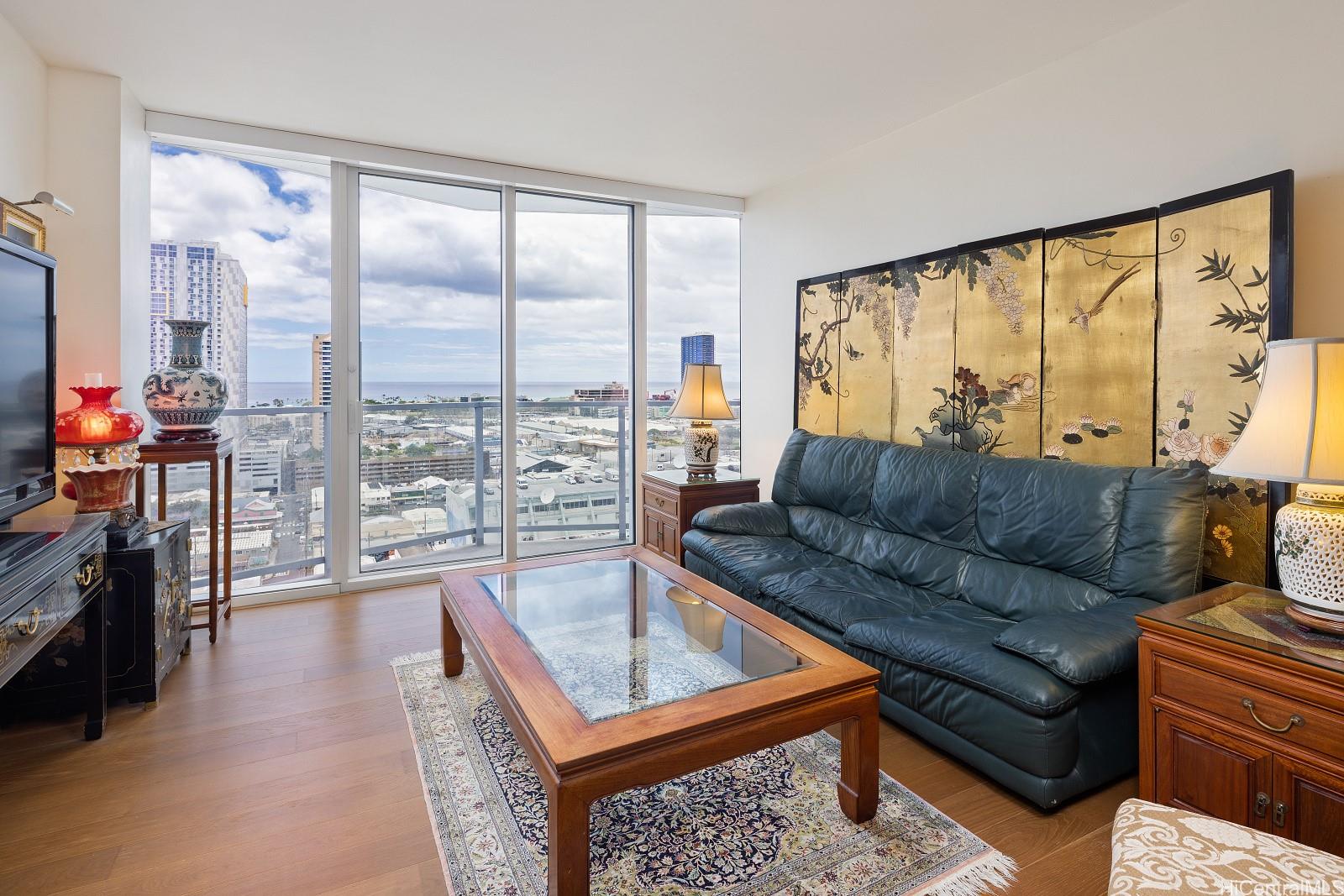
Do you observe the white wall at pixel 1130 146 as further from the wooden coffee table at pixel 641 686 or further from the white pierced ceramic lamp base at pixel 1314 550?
the wooden coffee table at pixel 641 686

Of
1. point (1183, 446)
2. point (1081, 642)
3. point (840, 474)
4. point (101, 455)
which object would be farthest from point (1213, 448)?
point (101, 455)

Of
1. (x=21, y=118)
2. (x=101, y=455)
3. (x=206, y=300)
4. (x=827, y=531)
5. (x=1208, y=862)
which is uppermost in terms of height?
(x=21, y=118)

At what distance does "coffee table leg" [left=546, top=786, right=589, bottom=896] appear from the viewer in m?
1.36

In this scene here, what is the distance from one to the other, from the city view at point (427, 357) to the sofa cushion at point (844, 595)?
2.13 meters

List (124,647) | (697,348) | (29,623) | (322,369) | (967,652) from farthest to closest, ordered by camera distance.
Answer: (697,348), (322,369), (124,647), (967,652), (29,623)

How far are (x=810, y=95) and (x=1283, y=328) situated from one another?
211 centimetres

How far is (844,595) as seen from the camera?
8.71 feet

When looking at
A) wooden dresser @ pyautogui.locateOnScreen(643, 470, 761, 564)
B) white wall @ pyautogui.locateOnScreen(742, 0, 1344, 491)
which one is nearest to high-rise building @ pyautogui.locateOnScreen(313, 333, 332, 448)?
wooden dresser @ pyautogui.locateOnScreen(643, 470, 761, 564)

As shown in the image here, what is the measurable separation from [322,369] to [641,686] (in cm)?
313

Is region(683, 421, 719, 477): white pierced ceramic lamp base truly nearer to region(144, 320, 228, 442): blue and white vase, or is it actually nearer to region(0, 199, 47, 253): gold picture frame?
region(144, 320, 228, 442): blue and white vase

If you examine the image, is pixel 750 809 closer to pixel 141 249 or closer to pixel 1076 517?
pixel 1076 517

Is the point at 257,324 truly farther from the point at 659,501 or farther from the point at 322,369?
the point at 659,501

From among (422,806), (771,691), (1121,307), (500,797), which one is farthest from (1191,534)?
(422,806)

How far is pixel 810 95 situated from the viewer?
309 cm
